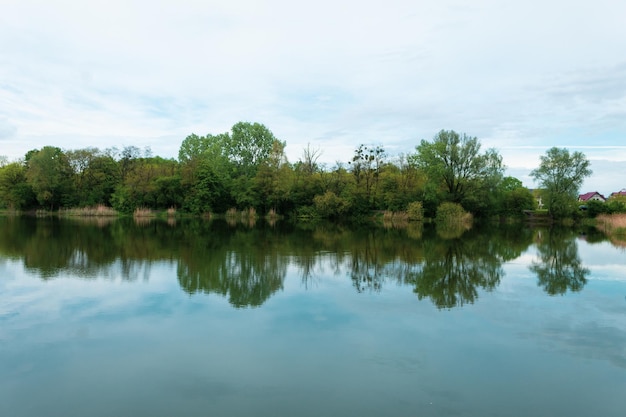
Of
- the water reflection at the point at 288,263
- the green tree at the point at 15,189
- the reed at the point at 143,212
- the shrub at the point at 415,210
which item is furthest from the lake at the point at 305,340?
the green tree at the point at 15,189

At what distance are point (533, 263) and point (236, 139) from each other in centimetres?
5235

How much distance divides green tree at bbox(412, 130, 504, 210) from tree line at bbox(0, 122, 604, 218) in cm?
12

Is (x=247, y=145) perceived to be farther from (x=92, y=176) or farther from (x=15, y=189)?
(x=15, y=189)

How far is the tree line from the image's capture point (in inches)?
2092

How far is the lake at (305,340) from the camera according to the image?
5586 millimetres

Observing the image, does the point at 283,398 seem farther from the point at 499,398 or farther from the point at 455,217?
the point at 455,217

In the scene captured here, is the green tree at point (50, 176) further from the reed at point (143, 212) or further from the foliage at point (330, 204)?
the foliage at point (330, 204)

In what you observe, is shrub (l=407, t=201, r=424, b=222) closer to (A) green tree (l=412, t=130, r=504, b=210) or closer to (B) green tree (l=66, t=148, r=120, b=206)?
(A) green tree (l=412, t=130, r=504, b=210)

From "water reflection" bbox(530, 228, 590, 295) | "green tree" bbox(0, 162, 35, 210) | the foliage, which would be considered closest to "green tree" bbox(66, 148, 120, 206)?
"green tree" bbox(0, 162, 35, 210)

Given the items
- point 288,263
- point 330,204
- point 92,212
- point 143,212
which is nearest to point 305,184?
point 330,204

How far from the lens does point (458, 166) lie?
53.5 metres

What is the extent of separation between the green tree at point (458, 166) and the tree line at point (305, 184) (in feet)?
0.39

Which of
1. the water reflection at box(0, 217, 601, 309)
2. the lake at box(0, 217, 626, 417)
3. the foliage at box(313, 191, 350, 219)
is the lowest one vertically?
the lake at box(0, 217, 626, 417)

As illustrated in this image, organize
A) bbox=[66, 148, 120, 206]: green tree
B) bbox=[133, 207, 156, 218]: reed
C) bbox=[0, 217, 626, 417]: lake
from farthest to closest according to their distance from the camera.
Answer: bbox=[66, 148, 120, 206]: green tree < bbox=[133, 207, 156, 218]: reed < bbox=[0, 217, 626, 417]: lake
